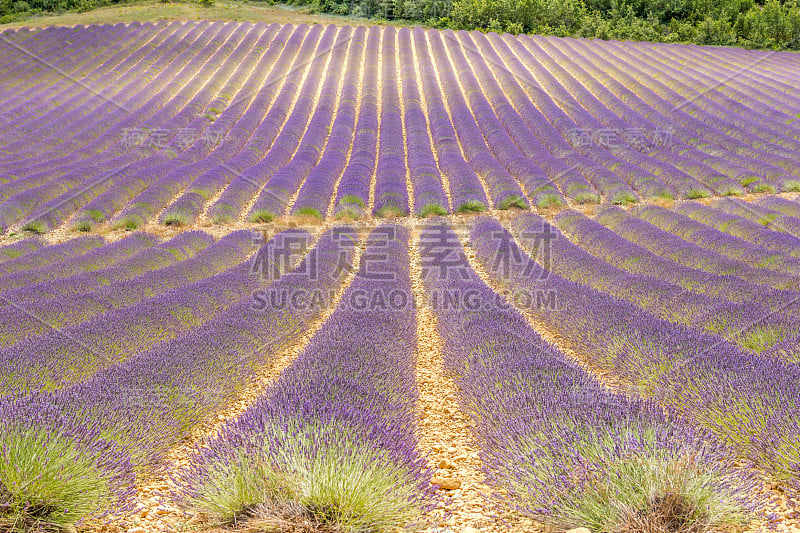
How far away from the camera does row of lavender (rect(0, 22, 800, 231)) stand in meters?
11.1

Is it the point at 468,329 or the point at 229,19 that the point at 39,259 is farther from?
the point at 229,19

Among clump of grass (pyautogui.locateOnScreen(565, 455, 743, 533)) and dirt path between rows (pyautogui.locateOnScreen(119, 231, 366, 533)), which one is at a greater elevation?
clump of grass (pyautogui.locateOnScreen(565, 455, 743, 533))

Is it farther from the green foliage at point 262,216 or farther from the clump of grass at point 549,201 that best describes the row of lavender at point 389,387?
the clump of grass at point 549,201

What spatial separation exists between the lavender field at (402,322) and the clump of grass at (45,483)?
13mm

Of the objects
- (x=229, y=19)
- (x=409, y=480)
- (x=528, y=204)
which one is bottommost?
(x=528, y=204)

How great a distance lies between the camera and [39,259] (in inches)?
287

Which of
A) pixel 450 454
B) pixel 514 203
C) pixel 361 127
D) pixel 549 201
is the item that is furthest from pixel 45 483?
pixel 361 127

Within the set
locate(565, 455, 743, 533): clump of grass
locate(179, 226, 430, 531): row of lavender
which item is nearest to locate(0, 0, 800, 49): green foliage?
locate(179, 226, 430, 531): row of lavender

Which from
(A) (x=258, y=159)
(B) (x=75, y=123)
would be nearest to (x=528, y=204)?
(A) (x=258, y=159)

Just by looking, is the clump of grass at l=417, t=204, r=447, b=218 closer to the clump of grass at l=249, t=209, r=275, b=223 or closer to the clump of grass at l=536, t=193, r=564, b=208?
the clump of grass at l=536, t=193, r=564, b=208

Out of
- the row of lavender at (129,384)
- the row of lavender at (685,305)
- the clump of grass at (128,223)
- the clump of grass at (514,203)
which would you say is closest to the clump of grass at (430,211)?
the row of lavender at (685,305)

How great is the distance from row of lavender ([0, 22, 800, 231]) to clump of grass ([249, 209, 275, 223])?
55 millimetres

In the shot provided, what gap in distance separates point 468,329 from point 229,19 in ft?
111

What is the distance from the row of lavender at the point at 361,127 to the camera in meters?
11.1
